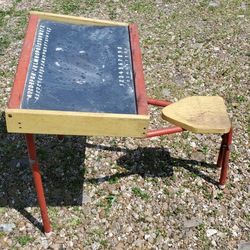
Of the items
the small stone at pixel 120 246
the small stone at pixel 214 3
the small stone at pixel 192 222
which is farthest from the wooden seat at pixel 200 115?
the small stone at pixel 214 3

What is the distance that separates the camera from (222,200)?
15.5 ft

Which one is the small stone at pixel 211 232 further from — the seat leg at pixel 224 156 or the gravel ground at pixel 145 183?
the seat leg at pixel 224 156

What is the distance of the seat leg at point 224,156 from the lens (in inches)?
176

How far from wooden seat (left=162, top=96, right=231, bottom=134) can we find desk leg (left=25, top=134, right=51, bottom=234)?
3.93ft

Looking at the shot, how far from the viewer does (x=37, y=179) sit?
3.84 m

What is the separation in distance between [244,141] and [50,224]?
7.82 feet

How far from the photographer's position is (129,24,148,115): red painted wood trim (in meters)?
3.53

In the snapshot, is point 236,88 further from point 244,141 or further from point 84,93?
point 84,93

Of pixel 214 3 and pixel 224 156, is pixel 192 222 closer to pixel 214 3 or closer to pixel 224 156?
pixel 224 156

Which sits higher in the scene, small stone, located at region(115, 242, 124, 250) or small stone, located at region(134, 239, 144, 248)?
small stone, located at region(115, 242, 124, 250)

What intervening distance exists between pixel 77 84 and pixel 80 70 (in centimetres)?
22

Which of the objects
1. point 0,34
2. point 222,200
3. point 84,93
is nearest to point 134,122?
point 84,93

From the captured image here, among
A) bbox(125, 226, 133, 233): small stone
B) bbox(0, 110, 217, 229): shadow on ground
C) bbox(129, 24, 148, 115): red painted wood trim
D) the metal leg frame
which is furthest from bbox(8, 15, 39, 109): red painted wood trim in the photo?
bbox(125, 226, 133, 233): small stone

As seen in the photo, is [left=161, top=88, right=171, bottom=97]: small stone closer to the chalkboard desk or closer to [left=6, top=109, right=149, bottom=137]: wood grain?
the chalkboard desk
